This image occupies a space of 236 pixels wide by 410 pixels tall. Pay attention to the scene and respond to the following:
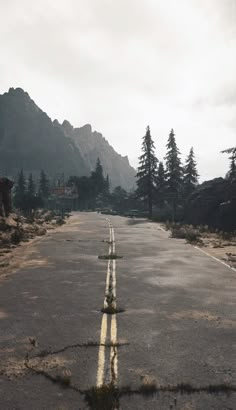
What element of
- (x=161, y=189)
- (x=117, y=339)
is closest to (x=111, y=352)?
(x=117, y=339)

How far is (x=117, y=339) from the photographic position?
822 cm

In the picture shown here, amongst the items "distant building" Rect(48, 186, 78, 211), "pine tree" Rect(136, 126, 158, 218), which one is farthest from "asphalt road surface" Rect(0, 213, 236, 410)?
"distant building" Rect(48, 186, 78, 211)

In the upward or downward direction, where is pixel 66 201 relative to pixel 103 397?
upward


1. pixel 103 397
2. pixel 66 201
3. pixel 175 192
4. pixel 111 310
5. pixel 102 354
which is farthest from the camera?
Answer: pixel 66 201

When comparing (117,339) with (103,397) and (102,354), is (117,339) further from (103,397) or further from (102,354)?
(103,397)

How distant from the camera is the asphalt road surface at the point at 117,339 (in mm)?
5879

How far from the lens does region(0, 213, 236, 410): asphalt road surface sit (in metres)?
5.88

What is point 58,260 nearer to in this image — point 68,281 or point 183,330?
point 68,281

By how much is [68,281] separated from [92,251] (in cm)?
849

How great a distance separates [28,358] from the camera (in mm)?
7223

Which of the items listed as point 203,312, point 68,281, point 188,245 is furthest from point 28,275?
point 188,245

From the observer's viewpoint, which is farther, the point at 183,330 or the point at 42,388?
the point at 183,330

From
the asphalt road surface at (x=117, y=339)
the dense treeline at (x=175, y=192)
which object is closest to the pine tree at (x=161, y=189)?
the dense treeline at (x=175, y=192)

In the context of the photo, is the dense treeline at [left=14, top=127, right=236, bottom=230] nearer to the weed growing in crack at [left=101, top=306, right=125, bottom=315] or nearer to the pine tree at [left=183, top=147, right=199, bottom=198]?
the pine tree at [left=183, top=147, right=199, bottom=198]
